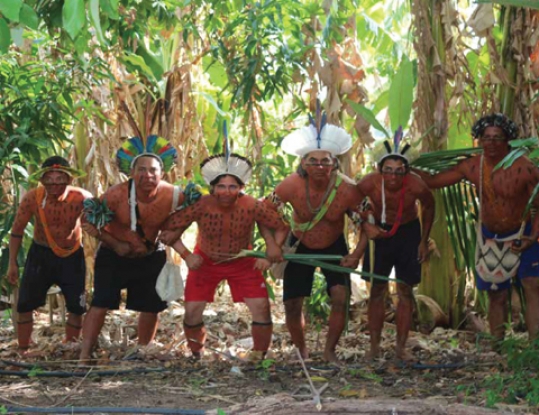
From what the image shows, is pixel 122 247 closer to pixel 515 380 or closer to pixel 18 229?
pixel 18 229

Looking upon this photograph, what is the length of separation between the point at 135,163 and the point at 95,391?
5.38 feet

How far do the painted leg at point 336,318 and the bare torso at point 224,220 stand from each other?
60 centimetres

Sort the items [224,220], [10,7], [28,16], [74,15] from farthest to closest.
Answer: [224,220], [28,16], [74,15], [10,7]

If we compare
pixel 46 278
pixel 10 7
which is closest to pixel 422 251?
pixel 46 278

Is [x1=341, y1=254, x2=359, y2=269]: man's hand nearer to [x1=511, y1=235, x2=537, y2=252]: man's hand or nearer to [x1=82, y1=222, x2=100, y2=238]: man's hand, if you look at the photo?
[x1=511, y1=235, x2=537, y2=252]: man's hand

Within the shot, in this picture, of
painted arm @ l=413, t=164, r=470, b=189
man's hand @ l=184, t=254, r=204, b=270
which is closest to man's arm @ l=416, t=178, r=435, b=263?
painted arm @ l=413, t=164, r=470, b=189

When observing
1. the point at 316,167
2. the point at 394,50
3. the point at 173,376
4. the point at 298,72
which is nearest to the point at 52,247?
the point at 173,376

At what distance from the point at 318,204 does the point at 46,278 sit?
6.60 ft

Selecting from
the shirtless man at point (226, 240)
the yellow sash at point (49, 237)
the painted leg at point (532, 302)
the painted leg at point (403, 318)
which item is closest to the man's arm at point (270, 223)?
the shirtless man at point (226, 240)

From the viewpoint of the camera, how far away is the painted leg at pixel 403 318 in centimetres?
620

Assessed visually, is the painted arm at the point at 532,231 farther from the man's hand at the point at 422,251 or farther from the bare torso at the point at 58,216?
the bare torso at the point at 58,216

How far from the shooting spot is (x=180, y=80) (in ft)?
27.2

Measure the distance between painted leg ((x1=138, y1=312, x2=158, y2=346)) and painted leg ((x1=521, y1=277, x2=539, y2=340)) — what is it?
257cm

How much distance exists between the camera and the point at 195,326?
6.23 m
